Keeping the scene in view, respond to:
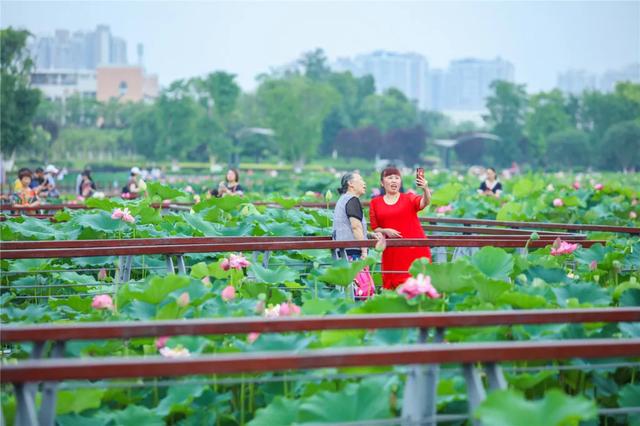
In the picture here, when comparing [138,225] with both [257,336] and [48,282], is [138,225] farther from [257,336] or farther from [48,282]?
[257,336]

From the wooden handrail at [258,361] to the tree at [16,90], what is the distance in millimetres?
40057

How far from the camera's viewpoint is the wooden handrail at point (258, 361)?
3.36 meters

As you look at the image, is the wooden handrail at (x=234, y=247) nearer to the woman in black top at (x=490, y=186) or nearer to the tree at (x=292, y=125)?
the woman in black top at (x=490, y=186)

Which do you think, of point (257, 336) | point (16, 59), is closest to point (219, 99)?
point (16, 59)

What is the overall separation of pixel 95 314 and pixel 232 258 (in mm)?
1026

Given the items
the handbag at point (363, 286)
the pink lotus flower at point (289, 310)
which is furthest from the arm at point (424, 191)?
the pink lotus flower at point (289, 310)

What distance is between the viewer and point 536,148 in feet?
274

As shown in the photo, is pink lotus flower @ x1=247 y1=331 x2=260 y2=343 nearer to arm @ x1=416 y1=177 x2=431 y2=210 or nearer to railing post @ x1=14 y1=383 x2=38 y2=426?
railing post @ x1=14 y1=383 x2=38 y2=426

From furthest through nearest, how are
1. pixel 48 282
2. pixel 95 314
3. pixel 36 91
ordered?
pixel 36 91 < pixel 48 282 < pixel 95 314

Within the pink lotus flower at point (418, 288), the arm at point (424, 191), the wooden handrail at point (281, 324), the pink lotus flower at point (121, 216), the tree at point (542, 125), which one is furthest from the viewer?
the tree at point (542, 125)

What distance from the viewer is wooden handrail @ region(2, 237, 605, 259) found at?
6.05 meters

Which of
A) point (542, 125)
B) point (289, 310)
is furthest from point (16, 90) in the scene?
point (542, 125)

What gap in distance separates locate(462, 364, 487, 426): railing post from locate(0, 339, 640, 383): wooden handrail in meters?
0.10

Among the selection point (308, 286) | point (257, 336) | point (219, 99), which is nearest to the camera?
point (257, 336)
